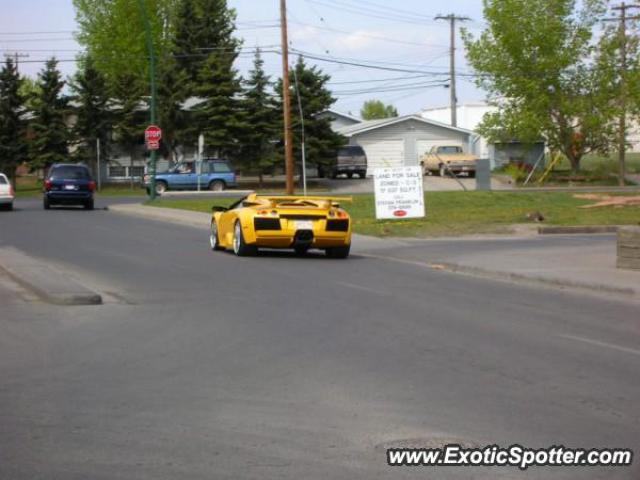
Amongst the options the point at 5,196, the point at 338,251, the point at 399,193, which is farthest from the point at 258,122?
the point at 338,251

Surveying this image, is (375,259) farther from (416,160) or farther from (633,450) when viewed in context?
(416,160)

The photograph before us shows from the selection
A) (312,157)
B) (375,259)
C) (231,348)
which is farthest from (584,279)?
(312,157)

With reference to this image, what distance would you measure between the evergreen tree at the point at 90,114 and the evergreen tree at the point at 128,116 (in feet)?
2.57

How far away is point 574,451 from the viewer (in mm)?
6406

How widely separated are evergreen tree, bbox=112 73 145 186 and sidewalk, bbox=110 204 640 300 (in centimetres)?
4317

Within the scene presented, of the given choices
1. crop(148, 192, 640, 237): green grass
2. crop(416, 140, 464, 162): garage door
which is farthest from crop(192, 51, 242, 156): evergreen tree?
crop(148, 192, 640, 237): green grass

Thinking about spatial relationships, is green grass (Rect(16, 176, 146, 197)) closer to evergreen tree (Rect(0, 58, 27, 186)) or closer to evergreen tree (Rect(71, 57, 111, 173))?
evergreen tree (Rect(0, 58, 27, 186))

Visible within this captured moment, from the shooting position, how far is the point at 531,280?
16.3 meters

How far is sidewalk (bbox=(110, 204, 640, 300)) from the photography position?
622 inches

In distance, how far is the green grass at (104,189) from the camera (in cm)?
5839

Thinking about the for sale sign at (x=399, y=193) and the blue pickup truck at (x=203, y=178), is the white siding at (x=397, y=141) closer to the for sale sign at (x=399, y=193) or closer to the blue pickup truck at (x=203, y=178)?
the blue pickup truck at (x=203, y=178)

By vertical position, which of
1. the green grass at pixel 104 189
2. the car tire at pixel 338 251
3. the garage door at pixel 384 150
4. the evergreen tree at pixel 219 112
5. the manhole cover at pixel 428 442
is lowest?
the manhole cover at pixel 428 442

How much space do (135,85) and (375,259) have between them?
49.8m

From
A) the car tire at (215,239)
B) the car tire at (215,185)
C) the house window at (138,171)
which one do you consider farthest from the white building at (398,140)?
the car tire at (215,239)
